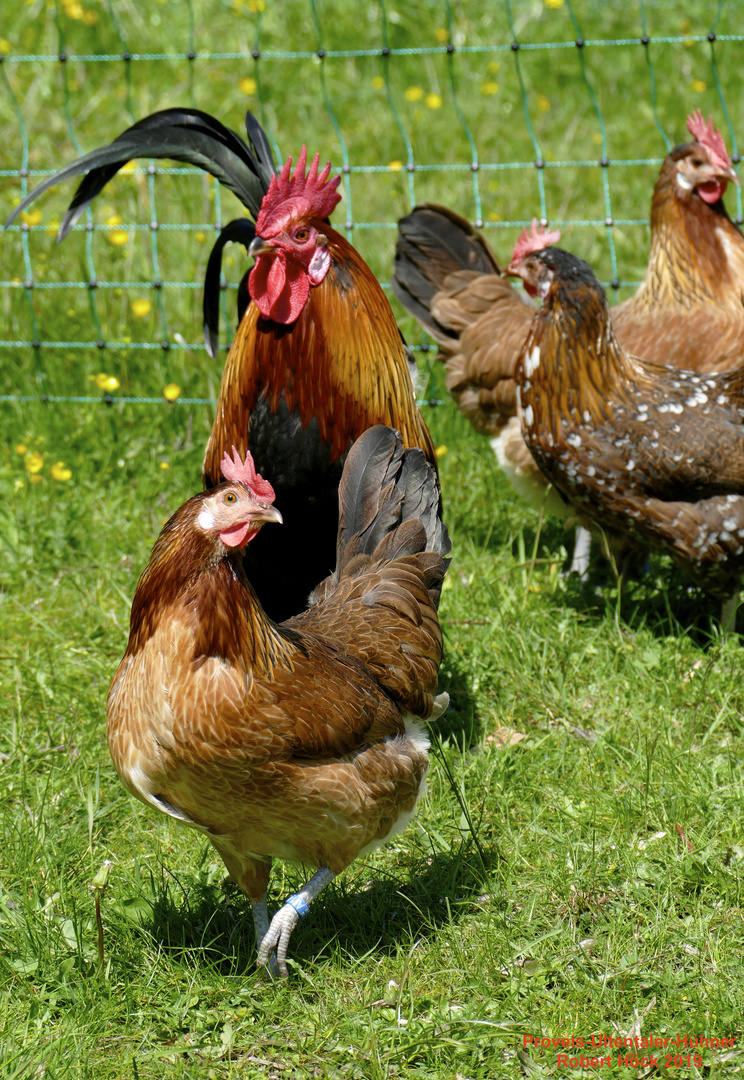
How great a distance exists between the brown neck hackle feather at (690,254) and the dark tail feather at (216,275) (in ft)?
6.57

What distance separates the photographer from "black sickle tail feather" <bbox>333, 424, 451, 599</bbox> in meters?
3.38

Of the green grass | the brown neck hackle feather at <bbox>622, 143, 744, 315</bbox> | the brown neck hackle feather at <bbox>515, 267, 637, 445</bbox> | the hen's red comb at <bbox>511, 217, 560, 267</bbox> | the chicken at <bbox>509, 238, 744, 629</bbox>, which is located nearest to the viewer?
the green grass

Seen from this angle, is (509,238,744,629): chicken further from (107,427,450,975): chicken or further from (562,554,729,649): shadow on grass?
(107,427,450,975): chicken

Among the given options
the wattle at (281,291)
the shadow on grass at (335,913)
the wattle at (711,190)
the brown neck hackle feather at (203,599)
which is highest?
the wattle at (711,190)

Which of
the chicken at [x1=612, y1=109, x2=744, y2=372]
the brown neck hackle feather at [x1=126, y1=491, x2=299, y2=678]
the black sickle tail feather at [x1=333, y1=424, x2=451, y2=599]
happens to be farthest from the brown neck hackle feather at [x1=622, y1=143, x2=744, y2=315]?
the brown neck hackle feather at [x1=126, y1=491, x2=299, y2=678]

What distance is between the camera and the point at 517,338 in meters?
5.30

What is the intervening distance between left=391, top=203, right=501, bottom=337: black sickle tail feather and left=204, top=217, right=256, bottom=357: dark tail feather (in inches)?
51.7

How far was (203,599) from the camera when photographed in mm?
2648

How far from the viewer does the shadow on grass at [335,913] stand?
10.2 ft

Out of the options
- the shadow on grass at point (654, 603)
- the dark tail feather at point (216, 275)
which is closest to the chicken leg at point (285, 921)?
the shadow on grass at point (654, 603)

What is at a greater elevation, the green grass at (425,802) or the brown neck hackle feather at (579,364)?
the brown neck hackle feather at (579,364)

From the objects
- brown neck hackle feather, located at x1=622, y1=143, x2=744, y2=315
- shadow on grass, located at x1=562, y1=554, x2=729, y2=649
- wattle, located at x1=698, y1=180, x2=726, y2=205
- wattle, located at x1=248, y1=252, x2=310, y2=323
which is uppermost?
wattle, located at x1=698, y1=180, x2=726, y2=205

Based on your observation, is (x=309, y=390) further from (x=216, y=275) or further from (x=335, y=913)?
(x=335, y=913)

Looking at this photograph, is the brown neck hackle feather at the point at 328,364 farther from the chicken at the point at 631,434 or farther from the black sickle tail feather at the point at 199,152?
the chicken at the point at 631,434
